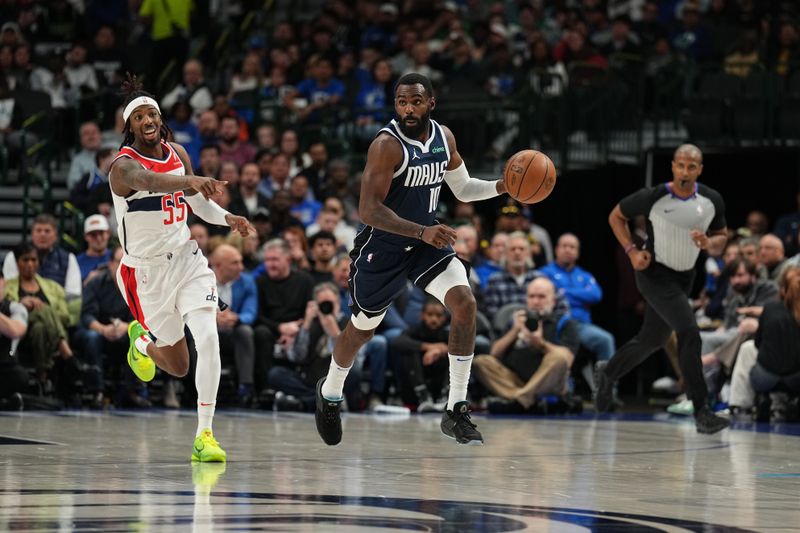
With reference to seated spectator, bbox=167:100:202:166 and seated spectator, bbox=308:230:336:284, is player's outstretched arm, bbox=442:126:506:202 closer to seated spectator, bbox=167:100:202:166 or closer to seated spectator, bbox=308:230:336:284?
seated spectator, bbox=308:230:336:284

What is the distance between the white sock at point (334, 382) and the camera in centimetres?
924

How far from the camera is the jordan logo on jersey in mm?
8539

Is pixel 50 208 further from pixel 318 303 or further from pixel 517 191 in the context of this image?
pixel 517 191

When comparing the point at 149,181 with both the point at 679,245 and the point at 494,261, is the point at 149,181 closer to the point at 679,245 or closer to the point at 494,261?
the point at 679,245

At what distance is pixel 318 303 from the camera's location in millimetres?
13414

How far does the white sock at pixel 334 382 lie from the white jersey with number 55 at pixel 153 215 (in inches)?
48.9

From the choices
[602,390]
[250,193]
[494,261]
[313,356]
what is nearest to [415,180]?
[602,390]

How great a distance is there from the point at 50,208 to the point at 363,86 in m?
4.75

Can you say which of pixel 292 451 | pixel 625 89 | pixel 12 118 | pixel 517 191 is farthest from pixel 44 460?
pixel 625 89

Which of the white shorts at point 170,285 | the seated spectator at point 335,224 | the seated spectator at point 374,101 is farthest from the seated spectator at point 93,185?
the white shorts at point 170,285

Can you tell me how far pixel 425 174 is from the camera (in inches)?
338

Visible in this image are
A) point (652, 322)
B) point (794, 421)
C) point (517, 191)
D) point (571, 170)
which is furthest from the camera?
point (571, 170)

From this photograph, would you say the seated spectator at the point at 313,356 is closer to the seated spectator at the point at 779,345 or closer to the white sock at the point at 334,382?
A: the seated spectator at the point at 779,345

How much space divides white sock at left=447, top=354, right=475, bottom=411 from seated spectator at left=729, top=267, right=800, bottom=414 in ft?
15.5
